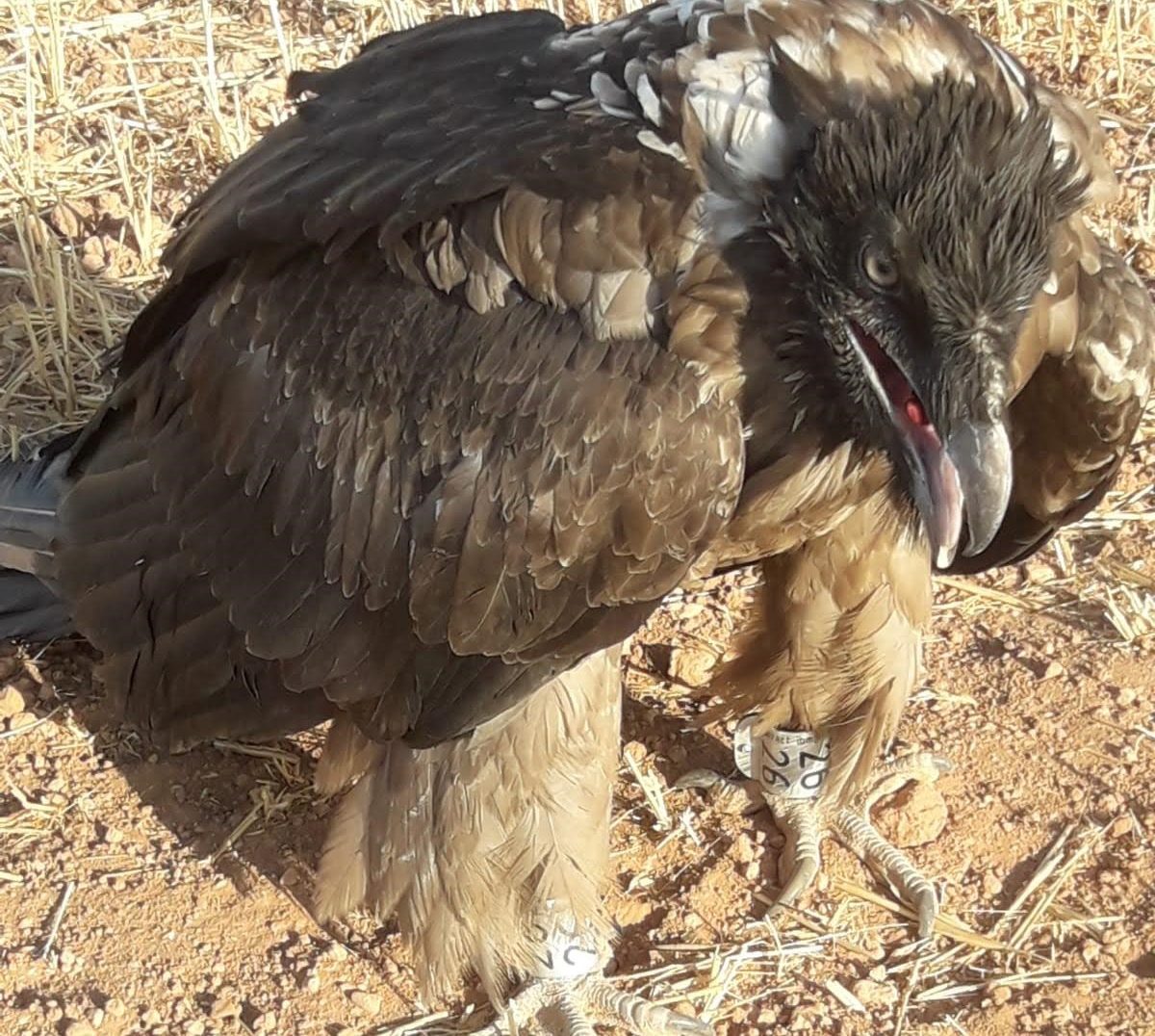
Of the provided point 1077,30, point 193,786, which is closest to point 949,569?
point 193,786

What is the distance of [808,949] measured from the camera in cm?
392

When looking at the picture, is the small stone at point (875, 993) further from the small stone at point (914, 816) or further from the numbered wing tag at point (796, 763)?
the numbered wing tag at point (796, 763)

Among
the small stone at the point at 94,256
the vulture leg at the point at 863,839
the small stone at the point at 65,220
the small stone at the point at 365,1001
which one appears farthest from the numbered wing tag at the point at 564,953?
→ the small stone at the point at 65,220

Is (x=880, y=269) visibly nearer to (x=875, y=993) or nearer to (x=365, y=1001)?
(x=875, y=993)

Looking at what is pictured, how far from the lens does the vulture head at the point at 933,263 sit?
8.39ft

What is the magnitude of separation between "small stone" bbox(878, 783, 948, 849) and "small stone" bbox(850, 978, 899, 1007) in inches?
17.9

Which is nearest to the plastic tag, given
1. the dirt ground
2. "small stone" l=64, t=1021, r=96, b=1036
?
the dirt ground

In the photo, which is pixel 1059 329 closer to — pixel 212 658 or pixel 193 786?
pixel 212 658

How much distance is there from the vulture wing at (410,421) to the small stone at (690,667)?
A: 4.65ft

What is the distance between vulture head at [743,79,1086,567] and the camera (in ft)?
8.39

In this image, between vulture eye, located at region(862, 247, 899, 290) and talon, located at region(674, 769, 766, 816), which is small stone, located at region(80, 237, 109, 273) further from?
vulture eye, located at region(862, 247, 899, 290)

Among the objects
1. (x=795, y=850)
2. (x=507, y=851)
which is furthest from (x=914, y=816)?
(x=507, y=851)

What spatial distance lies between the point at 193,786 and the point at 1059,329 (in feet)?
8.56

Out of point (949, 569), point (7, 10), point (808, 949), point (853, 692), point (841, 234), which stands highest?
point (841, 234)
